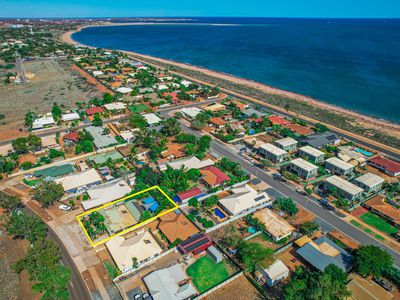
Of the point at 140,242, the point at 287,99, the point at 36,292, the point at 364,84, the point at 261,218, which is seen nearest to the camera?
the point at 36,292

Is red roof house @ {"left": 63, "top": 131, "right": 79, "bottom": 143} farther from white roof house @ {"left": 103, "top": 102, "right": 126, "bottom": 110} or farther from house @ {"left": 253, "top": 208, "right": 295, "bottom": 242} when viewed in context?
house @ {"left": 253, "top": 208, "right": 295, "bottom": 242}

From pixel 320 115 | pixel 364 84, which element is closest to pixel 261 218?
pixel 320 115

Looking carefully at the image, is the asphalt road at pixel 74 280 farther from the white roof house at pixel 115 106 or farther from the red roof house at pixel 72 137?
the white roof house at pixel 115 106

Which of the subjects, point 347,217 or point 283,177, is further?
point 283,177

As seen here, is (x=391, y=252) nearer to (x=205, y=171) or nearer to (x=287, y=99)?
(x=205, y=171)

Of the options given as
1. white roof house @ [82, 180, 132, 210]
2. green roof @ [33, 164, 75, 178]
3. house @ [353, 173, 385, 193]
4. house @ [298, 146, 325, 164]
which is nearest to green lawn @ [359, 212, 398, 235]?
house @ [353, 173, 385, 193]

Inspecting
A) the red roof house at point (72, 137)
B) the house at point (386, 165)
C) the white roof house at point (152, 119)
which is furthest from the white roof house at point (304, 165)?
the red roof house at point (72, 137)

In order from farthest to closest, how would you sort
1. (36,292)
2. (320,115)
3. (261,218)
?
(320,115) → (261,218) → (36,292)
